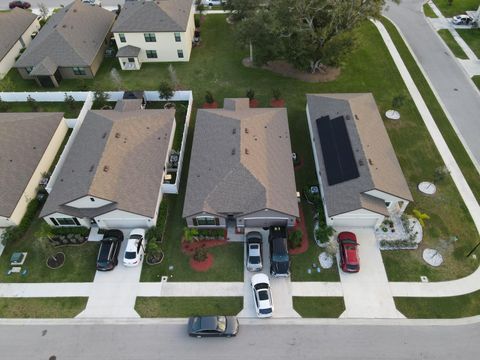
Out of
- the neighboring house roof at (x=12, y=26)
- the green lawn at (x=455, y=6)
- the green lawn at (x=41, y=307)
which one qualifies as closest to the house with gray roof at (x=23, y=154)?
the green lawn at (x=41, y=307)

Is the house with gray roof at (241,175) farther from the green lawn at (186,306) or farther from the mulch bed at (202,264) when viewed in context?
the green lawn at (186,306)

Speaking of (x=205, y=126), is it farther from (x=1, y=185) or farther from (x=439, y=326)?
(x=439, y=326)

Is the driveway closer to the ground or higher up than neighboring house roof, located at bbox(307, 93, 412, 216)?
closer to the ground

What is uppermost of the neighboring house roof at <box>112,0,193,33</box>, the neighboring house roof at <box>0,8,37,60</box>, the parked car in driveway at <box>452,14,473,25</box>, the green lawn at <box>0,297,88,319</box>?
the parked car in driveway at <box>452,14,473,25</box>

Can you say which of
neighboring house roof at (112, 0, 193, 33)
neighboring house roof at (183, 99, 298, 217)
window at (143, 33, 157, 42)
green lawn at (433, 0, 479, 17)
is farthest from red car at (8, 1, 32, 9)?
green lawn at (433, 0, 479, 17)

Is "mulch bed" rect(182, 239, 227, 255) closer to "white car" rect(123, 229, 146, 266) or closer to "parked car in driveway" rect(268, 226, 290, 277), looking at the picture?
"white car" rect(123, 229, 146, 266)

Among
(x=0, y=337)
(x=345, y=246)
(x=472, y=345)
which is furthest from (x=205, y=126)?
(x=472, y=345)
